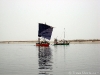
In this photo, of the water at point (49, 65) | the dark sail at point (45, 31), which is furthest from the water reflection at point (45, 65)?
the dark sail at point (45, 31)

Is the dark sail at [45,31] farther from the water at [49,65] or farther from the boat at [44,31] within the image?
the water at [49,65]

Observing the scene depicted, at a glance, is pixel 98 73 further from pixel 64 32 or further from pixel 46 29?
pixel 64 32

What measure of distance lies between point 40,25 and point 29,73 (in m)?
60.2

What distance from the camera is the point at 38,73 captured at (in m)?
16.1

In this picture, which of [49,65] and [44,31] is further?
[44,31]

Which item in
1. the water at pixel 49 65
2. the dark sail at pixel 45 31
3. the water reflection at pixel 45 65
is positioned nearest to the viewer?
the water reflection at pixel 45 65

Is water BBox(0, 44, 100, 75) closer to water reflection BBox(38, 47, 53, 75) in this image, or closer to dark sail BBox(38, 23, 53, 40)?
water reflection BBox(38, 47, 53, 75)

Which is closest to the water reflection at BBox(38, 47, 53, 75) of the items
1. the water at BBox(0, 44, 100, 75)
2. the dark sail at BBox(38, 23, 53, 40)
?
the water at BBox(0, 44, 100, 75)

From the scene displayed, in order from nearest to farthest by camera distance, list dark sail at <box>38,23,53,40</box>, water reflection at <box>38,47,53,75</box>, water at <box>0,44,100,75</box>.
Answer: water reflection at <box>38,47,53,75</box> < water at <box>0,44,100,75</box> < dark sail at <box>38,23,53,40</box>

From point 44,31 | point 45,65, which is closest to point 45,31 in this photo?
point 44,31

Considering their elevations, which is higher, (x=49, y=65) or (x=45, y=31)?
(x=45, y=31)

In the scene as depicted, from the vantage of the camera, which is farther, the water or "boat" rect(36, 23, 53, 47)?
"boat" rect(36, 23, 53, 47)

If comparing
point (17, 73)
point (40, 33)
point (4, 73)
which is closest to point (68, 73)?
point (17, 73)

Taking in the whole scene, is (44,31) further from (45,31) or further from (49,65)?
(49,65)
